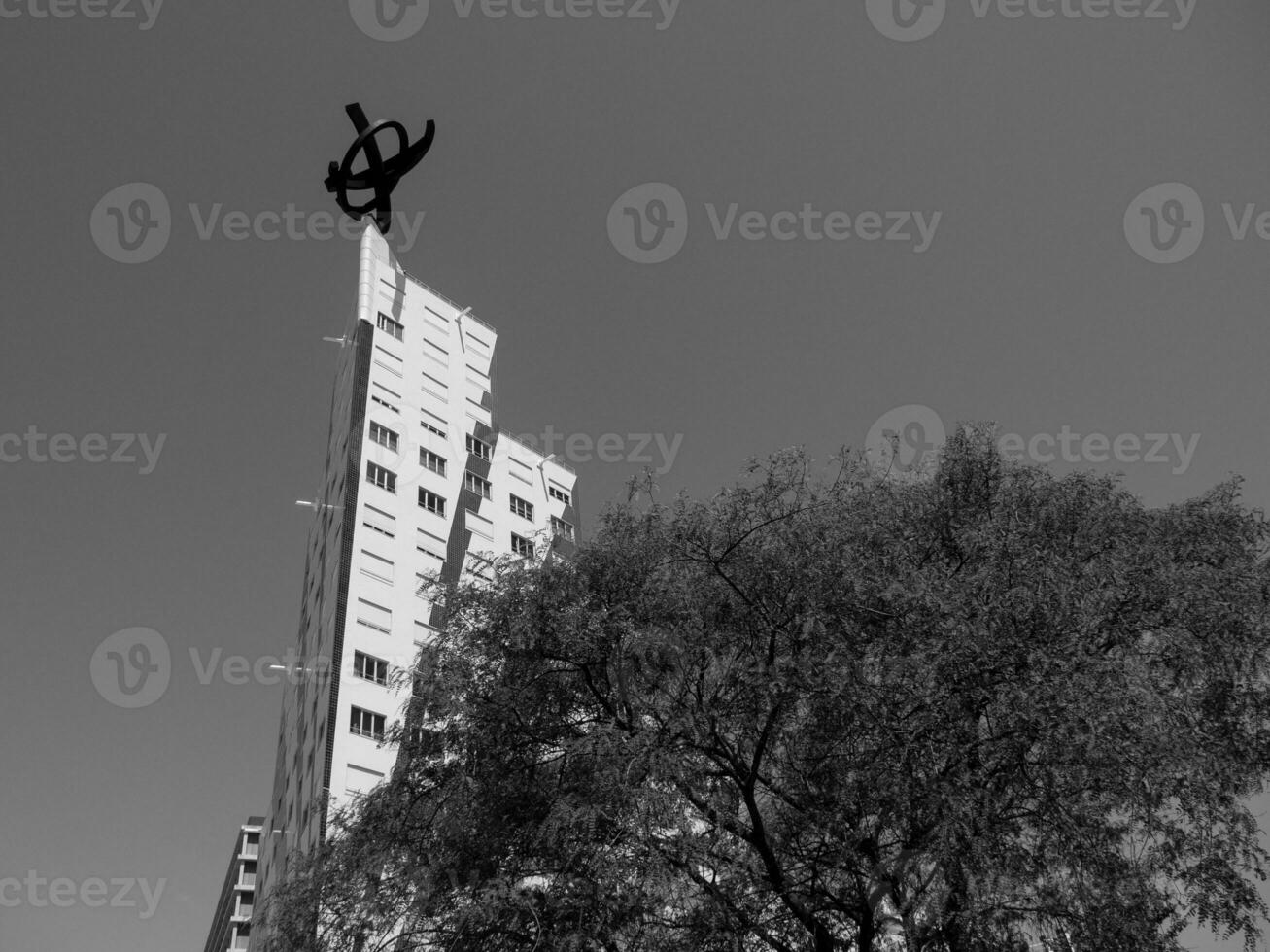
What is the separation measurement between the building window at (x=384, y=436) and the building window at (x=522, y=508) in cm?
724

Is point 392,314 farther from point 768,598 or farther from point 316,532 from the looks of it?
point 768,598

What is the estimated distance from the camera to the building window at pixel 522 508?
52.8 metres

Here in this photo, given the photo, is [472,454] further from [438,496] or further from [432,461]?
[438,496]

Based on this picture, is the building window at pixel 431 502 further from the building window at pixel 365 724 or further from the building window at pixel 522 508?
the building window at pixel 365 724

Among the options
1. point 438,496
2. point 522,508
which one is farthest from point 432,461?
point 522,508

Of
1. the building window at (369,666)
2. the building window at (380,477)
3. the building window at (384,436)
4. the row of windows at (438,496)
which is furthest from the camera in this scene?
the building window at (384,436)

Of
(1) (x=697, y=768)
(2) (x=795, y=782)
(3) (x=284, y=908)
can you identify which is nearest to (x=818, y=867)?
(2) (x=795, y=782)

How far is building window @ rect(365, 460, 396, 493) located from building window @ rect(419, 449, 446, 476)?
225 cm

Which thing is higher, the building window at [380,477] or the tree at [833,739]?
the building window at [380,477]

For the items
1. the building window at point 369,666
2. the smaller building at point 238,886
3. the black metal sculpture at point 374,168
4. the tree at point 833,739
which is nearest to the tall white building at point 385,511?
the building window at point 369,666

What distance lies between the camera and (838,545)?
44.5 ft

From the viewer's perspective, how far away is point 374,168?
1751 inches

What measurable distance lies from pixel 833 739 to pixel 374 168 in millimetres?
38256

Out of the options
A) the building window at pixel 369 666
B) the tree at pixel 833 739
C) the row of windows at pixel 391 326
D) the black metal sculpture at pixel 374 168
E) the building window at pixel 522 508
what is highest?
the black metal sculpture at pixel 374 168
